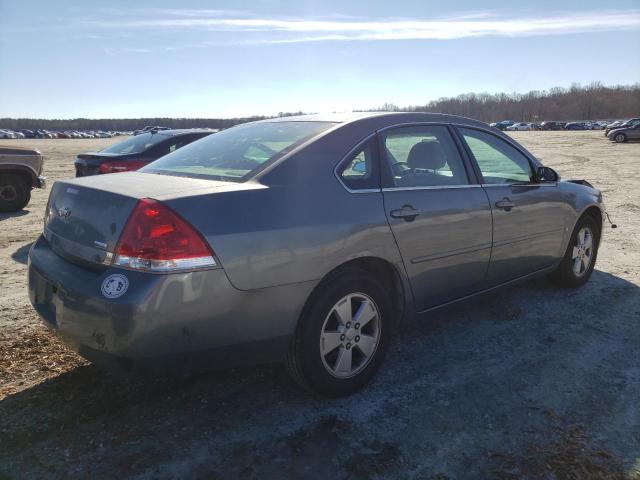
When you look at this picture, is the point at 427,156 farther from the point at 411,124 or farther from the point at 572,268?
the point at 572,268

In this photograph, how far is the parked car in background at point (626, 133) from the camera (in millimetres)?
34562

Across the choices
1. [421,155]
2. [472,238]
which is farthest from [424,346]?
[421,155]

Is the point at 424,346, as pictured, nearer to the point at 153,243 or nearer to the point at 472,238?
the point at 472,238

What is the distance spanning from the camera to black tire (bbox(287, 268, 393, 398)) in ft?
9.11

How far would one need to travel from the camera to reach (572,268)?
4.87 metres

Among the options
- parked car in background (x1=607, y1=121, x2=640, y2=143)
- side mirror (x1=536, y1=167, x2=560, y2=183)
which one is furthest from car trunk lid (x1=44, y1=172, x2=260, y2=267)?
parked car in background (x1=607, y1=121, x2=640, y2=143)

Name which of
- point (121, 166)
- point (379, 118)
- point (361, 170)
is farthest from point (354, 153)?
point (121, 166)

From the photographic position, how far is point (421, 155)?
380cm

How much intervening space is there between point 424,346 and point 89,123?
545 feet

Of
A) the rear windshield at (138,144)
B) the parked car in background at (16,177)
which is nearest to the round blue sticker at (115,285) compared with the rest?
the rear windshield at (138,144)

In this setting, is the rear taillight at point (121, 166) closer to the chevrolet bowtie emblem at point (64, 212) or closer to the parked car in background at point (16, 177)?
the parked car in background at point (16, 177)

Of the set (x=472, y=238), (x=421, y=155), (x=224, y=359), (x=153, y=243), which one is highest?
(x=421, y=155)

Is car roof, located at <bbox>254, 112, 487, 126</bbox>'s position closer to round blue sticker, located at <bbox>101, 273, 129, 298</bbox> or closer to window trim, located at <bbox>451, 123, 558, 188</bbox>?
window trim, located at <bbox>451, 123, 558, 188</bbox>

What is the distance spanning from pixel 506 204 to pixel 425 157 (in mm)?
735
